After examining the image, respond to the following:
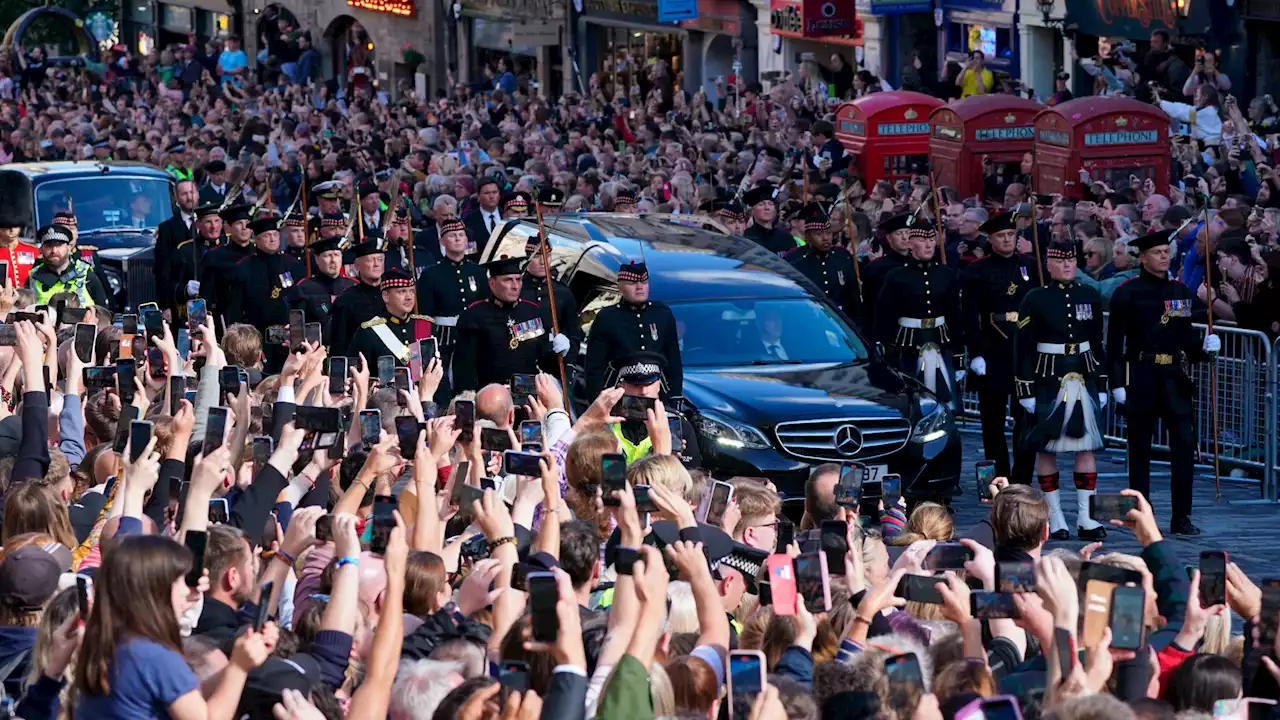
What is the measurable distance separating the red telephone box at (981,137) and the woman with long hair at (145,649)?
16.0 meters

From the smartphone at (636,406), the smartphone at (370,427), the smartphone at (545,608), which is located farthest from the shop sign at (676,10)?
the smartphone at (545,608)

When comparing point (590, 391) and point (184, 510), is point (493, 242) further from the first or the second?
point (184, 510)

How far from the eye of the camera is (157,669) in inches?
217

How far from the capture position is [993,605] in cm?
580

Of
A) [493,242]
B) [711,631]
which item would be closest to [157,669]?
[711,631]

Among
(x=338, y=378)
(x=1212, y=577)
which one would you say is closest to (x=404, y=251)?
(x=338, y=378)

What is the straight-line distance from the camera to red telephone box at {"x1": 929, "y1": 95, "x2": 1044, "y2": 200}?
69.0 feet

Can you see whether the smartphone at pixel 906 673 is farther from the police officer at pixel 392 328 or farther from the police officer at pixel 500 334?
the police officer at pixel 500 334

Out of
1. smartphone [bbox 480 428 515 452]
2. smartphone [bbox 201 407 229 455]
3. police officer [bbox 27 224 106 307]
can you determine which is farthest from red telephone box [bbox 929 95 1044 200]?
smartphone [bbox 201 407 229 455]

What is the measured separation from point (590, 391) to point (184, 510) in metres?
5.94

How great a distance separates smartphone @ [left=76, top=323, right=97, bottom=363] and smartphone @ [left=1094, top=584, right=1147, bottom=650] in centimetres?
616

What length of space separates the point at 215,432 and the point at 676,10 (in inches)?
1034

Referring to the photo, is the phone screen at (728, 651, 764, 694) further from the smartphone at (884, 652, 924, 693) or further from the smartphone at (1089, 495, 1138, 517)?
the smartphone at (1089, 495, 1138, 517)

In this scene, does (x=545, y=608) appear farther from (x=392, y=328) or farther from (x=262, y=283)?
(x=262, y=283)
